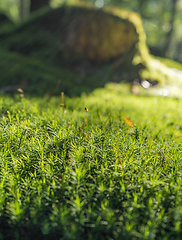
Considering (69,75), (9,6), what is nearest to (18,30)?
(69,75)

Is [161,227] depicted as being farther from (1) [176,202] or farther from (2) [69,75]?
(2) [69,75]

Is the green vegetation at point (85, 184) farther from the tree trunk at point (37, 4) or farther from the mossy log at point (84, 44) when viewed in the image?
the tree trunk at point (37, 4)

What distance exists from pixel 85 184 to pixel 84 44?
6873 mm

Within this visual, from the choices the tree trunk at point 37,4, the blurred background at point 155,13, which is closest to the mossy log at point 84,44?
the tree trunk at point 37,4

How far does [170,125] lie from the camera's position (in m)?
3.59

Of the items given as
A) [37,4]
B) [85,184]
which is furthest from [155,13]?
[85,184]

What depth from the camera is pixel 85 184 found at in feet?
6.37

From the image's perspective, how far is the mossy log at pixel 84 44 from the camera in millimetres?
7121

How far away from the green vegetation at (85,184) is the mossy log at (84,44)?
4.51 m

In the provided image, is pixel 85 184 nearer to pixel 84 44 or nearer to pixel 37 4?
pixel 84 44

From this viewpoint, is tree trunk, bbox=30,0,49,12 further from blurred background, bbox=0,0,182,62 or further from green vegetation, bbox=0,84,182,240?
blurred background, bbox=0,0,182,62

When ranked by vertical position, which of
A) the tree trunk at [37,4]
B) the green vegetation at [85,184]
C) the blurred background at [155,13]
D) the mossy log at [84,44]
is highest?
the blurred background at [155,13]

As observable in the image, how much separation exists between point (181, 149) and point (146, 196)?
1.00 meters

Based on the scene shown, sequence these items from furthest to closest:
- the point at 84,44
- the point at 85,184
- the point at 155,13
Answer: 1. the point at 155,13
2. the point at 84,44
3. the point at 85,184
